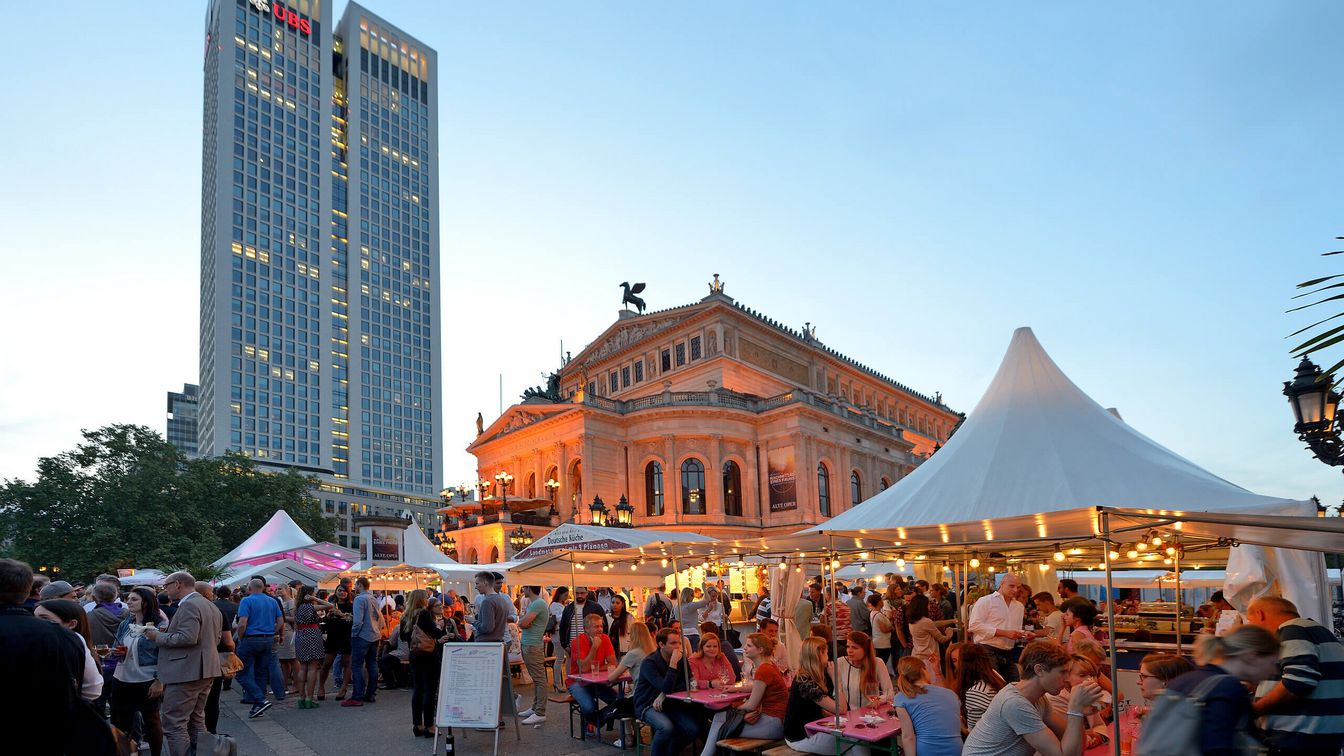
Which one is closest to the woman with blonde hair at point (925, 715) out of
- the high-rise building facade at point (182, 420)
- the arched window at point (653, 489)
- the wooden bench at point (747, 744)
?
the wooden bench at point (747, 744)

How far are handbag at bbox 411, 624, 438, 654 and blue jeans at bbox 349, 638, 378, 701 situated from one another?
323cm

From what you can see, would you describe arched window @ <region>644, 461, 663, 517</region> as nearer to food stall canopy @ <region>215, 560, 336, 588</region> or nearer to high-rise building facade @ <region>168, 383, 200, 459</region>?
food stall canopy @ <region>215, 560, 336, 588</region>

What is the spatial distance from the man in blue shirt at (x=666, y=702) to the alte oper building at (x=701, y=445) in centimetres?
3926

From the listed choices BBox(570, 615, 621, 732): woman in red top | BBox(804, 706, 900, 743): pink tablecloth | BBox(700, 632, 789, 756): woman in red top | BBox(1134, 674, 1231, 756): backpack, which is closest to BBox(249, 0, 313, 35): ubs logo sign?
BBox(570, 615, 621, 732): woman in red top

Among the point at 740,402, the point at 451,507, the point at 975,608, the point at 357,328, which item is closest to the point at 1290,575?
the point at 975,608

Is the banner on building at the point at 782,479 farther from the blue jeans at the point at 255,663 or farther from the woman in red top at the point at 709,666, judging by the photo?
the woman in red top at the point at 709,666

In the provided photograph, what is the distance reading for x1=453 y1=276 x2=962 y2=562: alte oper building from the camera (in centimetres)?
5081

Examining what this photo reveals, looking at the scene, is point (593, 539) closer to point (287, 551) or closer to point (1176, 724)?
point (1176, 724)

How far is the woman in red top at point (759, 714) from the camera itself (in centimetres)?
788

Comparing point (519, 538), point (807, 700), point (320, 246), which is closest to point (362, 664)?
point (807, 700)

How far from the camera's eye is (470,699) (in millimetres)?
9375

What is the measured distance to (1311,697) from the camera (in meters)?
4.47

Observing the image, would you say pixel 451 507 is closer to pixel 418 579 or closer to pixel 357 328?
pixel 418 579

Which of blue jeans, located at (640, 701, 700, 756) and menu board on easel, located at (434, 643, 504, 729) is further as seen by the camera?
menu board on easel, located at (434, 643, 504, 729)
